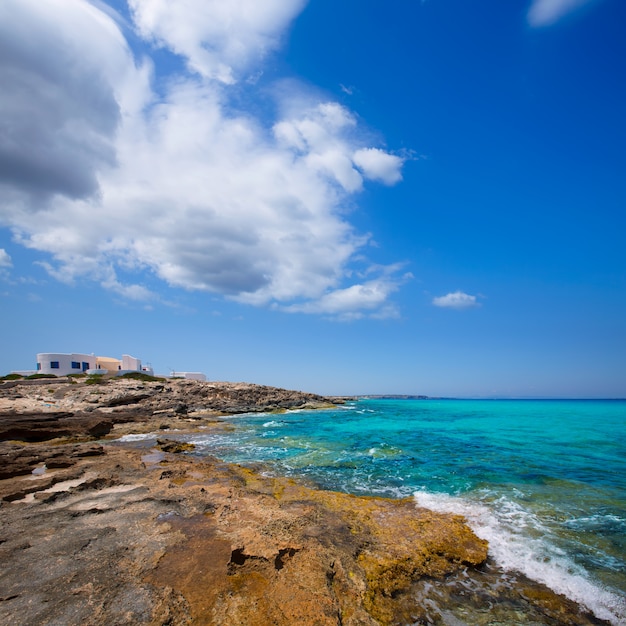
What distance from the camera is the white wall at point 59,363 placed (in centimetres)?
6512

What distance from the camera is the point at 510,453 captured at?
68.1 feet

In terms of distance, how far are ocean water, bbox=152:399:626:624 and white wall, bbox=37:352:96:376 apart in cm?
5950

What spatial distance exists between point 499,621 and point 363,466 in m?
11.3

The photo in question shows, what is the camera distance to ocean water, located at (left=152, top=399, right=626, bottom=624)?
7.38 metres

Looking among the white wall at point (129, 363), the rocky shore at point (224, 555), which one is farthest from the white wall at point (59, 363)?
the rocky shore at point (224, 555)

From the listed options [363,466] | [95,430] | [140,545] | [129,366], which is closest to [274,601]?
[140,545]

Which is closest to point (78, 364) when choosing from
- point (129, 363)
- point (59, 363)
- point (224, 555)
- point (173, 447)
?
point (59, 363)

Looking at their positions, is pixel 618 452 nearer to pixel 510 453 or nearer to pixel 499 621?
pixel 510 453

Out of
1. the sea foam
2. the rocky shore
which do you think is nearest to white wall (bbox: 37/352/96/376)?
the rocky shore

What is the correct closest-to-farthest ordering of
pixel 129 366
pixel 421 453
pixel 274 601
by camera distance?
pixel 274 601 → pixel 421 453 → pixel 129 366

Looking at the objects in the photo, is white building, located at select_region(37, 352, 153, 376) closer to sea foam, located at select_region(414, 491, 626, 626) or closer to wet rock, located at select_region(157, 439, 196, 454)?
wet rock, located at select_region(157, 439, 196, 454)

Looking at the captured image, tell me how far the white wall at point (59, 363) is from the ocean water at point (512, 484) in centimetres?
5950

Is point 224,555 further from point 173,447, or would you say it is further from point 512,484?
point 173,447

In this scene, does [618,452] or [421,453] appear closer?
[421,453]
